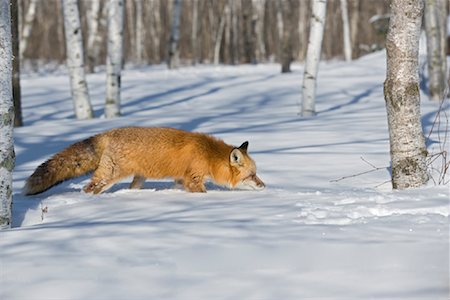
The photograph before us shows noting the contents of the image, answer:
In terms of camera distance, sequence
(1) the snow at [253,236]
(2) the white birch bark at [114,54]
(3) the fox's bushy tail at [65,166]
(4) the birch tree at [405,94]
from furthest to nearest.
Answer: (2) the white birch bark at [114,54] < (3) the fox's bushy tail at [65,166] < (4) the birch tree at [405,94] < (1) the snow at [253,236]

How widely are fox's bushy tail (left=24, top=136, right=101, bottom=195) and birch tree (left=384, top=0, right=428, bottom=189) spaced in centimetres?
288

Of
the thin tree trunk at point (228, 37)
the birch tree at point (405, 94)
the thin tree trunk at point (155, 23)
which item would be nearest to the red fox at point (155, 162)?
the birch tree at point (405, 94)

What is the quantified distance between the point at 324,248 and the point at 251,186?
2777 mm

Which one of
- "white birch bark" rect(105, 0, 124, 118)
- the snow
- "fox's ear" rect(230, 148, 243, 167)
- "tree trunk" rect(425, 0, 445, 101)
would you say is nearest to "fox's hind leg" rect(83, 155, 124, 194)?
the snow

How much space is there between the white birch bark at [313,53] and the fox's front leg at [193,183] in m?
7.33

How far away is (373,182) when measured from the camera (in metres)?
6.81

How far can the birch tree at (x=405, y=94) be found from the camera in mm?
5648

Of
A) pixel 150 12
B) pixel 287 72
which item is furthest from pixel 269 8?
pixel 287 72

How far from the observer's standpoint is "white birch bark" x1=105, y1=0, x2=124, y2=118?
45.9ft

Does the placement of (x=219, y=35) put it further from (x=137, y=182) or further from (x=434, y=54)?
(x=137, y=182)

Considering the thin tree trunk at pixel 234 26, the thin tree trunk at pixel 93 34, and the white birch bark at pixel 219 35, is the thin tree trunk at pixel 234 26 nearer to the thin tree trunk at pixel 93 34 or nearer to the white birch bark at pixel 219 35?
the white birch bark at pixel 219 35

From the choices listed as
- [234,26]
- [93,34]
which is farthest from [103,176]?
[234,26]

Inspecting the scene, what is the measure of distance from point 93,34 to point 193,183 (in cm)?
2070

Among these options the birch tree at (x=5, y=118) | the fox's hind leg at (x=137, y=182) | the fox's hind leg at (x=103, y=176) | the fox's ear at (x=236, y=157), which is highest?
the birch tree at (x=5, y=118)
